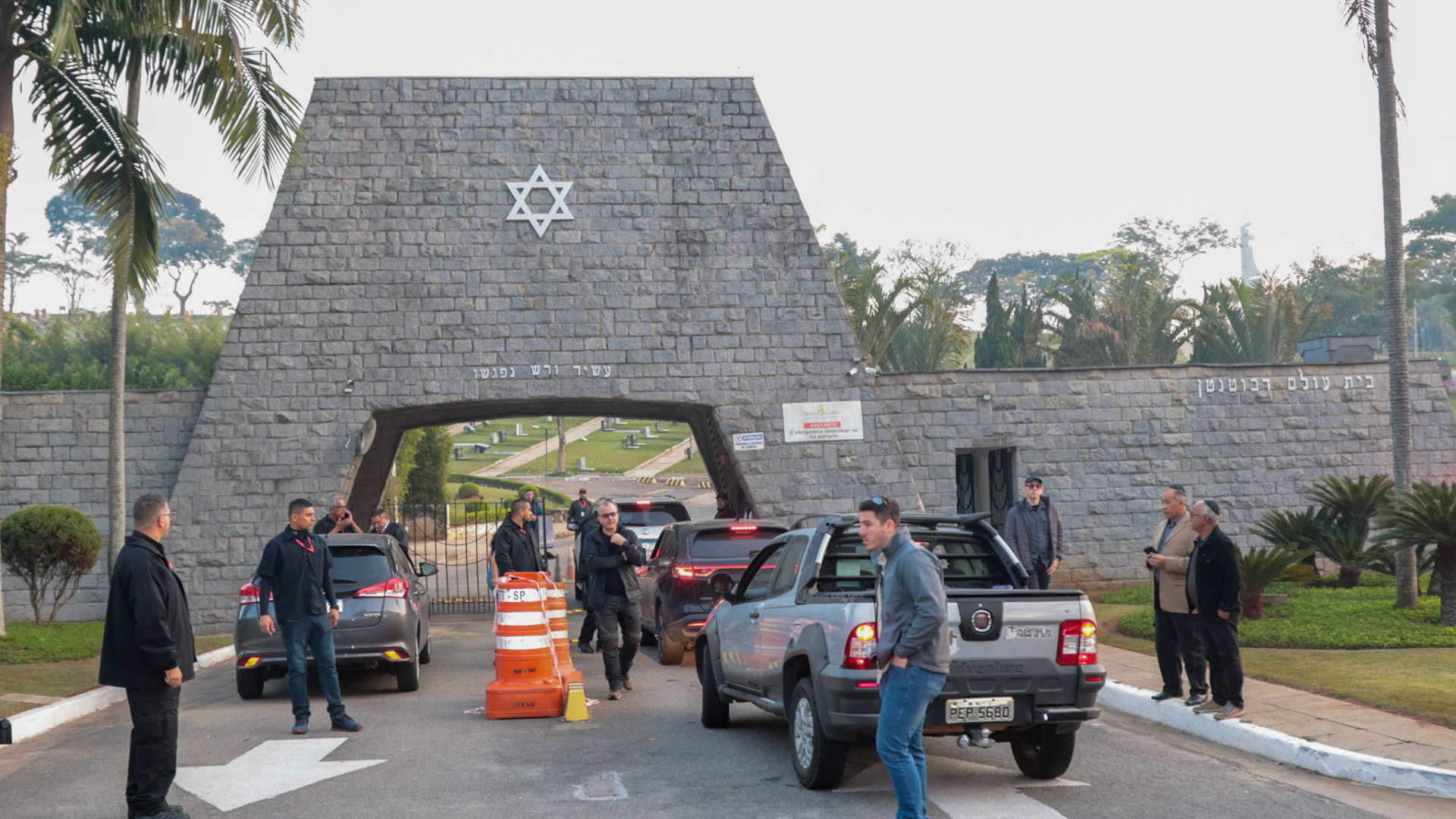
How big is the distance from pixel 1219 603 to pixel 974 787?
2852 mm

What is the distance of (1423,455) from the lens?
68.9ft

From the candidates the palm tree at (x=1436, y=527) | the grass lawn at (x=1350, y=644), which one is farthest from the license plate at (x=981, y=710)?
the palm tree at (x=1436, y=527)

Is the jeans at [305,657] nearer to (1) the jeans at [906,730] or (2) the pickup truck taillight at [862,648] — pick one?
(2) the pickup truck taillight at [862,648]

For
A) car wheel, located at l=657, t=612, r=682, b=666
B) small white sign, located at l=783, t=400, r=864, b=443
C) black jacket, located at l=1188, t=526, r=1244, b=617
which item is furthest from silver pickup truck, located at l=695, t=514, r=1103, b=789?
small white sign, located at l=783, t=400, r=864, b=443

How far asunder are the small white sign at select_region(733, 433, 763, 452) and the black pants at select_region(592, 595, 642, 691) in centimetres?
821

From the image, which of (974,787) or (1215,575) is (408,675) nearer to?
(974,787)

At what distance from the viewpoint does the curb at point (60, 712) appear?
10158mm

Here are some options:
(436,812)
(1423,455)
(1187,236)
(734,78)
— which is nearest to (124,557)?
(436,812)

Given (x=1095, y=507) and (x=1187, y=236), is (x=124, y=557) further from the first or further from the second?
(x=1187, y=236)

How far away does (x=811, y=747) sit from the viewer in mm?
7656

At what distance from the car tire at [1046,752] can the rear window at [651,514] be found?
525 inches

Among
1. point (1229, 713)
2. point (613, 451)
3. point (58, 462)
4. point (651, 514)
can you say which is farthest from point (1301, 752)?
point (613, 451)

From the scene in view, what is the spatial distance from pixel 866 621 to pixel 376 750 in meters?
4.10

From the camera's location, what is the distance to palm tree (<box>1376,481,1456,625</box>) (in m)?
13.3
